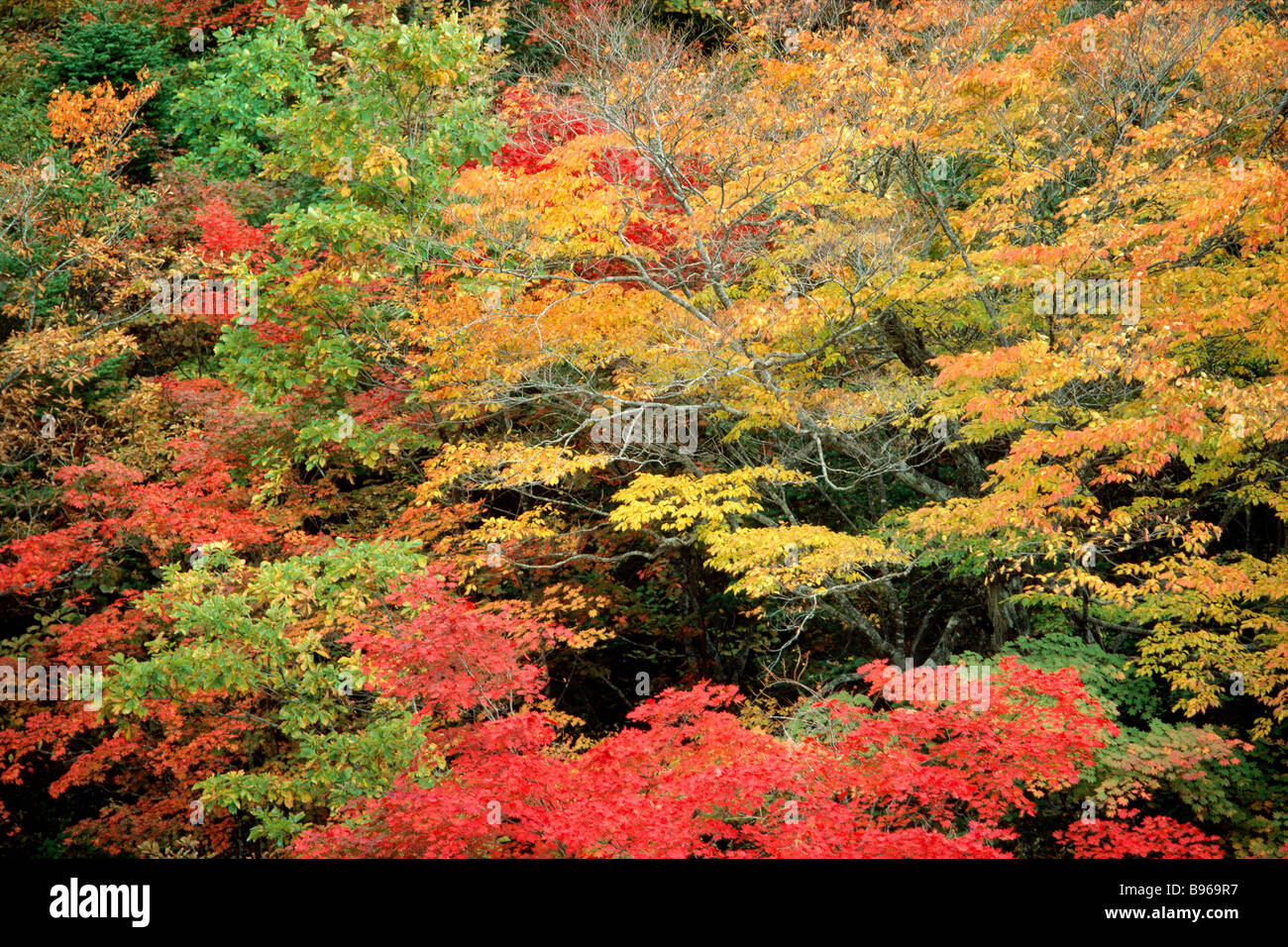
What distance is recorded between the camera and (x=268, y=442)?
511 inches

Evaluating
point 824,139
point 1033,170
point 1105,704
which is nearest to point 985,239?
point 1033,170

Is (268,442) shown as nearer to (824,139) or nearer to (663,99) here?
(663,99)

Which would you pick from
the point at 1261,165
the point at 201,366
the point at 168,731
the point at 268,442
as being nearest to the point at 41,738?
the point at 168,731

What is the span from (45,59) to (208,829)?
1633 cm

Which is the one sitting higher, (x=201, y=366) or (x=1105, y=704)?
(x=201, y=366)

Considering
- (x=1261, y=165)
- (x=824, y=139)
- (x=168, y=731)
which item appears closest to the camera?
(x=1261, y=165)

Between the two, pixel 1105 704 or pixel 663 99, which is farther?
pixel 663 99

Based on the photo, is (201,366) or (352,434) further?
(201,366)

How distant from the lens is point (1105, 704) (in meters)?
8.67

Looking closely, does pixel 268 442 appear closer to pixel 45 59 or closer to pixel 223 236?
pixel 223 236

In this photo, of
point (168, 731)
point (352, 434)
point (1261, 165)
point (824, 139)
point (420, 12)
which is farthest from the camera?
point (420, 12)

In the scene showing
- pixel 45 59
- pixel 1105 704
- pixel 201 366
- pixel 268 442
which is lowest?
pixel 1105 704

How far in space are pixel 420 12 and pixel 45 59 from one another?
7730 millimetres

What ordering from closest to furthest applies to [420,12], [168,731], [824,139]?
[168,731]
[824,139]
[420,12]
